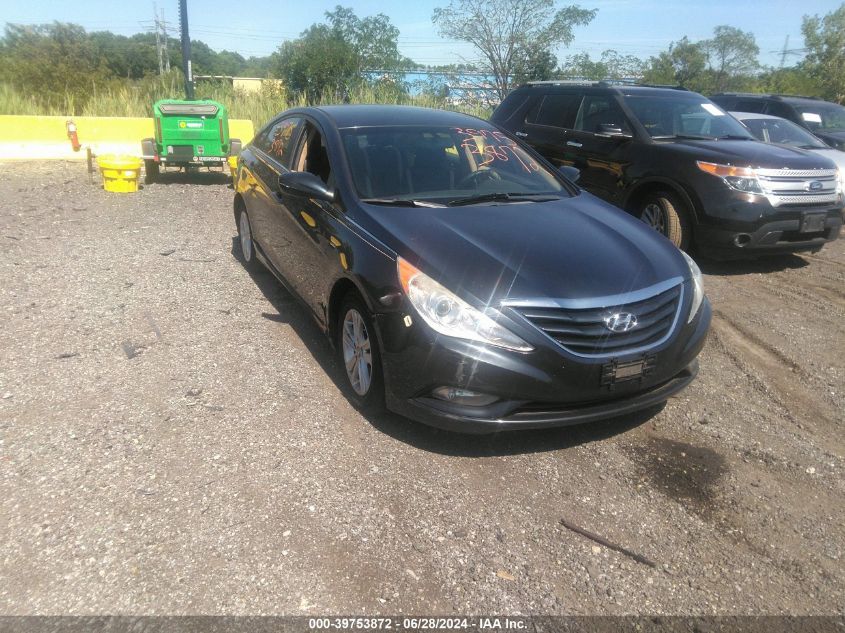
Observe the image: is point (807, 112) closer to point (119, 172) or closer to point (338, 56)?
point (119, 172)

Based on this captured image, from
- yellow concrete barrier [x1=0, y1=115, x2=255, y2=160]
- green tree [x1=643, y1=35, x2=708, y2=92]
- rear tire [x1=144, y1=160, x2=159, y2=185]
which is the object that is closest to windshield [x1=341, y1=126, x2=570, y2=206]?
rear tire [x1=144, y1=160, x2=159, y2=185]

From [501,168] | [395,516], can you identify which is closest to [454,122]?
[501,168]

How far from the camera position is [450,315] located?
3.14 m

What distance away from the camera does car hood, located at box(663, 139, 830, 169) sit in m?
6.36

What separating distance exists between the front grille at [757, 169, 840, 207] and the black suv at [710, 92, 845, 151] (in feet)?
14.3

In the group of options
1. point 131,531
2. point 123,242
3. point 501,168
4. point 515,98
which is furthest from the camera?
point 515,98

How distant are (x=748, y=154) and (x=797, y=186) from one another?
55cm

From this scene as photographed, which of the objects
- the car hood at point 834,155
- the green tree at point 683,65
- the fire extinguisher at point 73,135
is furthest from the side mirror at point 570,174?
the green tree at point 683,65

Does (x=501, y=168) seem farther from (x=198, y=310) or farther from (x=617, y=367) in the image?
(x=198, y=310)

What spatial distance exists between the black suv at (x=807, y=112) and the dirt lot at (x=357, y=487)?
6.68 meters

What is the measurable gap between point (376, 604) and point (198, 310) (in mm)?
3580

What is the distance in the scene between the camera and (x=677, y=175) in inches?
259

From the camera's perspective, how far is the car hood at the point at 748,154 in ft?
20.9

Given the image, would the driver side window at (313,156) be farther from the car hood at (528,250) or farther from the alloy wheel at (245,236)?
the alloy wheel at (245,236)
